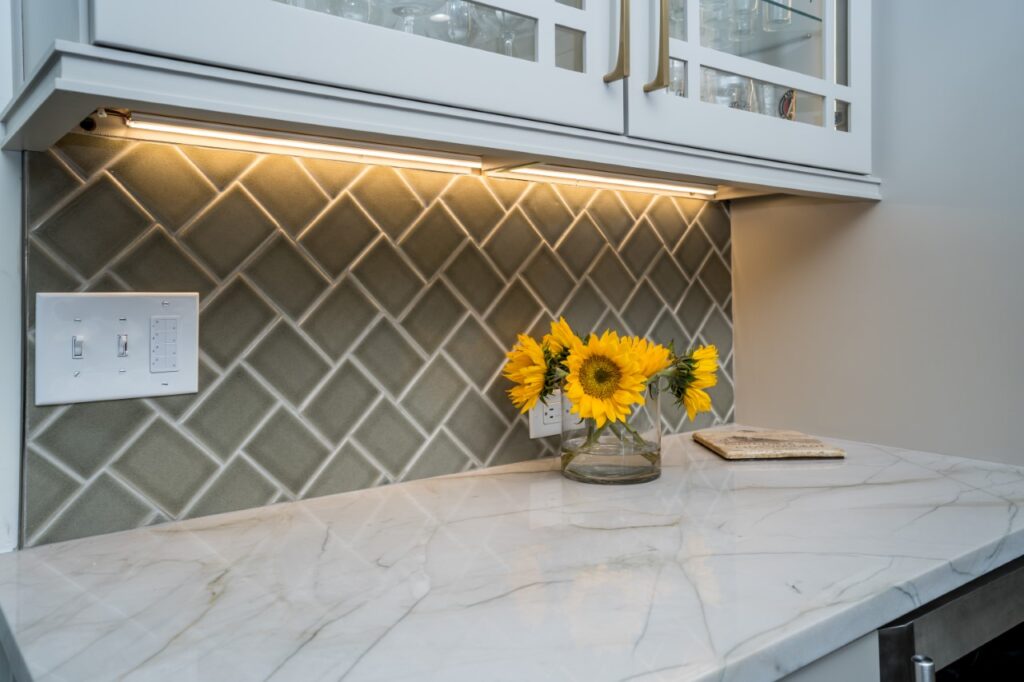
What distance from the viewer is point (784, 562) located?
81 centimetres

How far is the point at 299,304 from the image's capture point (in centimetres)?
107

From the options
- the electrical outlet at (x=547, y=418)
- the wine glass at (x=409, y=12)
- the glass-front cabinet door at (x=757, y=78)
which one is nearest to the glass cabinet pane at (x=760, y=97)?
the glass-front cabinet door at (x=757, y=78)

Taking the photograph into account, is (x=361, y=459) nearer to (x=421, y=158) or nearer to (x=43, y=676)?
(x=421, y=158)

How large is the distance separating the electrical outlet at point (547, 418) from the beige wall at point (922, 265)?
501mm

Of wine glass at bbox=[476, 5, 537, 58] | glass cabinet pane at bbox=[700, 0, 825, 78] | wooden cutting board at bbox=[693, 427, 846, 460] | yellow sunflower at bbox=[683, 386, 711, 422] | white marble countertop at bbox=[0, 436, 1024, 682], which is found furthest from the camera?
wooden cutting board at bbox=[693, 427, 846, 460]

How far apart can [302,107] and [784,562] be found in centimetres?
67

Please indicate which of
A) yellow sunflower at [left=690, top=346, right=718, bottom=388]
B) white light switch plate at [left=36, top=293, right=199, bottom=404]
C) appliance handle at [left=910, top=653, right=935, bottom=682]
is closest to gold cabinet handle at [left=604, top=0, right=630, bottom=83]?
yellow sunflower at [left=690, top=346, right=718, bottom=388]

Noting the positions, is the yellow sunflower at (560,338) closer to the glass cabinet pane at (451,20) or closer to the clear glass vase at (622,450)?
the clear glass vase at (622,450)

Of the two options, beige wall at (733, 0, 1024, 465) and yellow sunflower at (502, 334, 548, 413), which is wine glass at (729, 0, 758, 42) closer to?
beige wall at (733, 0, 1024, 465)

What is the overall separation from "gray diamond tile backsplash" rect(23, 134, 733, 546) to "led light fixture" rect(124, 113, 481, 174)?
0.03 meters

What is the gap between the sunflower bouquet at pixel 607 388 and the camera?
3.63 ft

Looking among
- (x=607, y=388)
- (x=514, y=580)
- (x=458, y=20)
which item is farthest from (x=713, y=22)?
(x=514, y=580)

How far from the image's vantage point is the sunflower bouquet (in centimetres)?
111

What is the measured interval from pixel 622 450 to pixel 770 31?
0.68m
